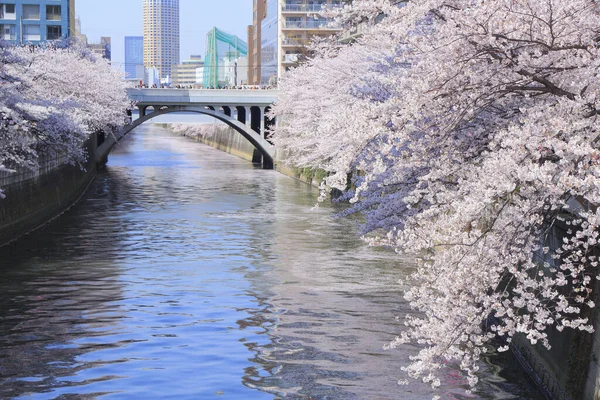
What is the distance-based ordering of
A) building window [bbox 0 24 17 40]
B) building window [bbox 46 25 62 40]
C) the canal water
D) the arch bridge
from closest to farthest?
1. the canal water
2. the arch bridge
3. building window [bbox 0 24 17 40]
4. building window [bbox 46 25 62 40]

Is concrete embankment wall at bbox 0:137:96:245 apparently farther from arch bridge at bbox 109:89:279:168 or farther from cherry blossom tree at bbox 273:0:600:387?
arch bridge at bbox 109:89:279:168

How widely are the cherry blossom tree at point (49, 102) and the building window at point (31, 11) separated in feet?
Result: 61.4

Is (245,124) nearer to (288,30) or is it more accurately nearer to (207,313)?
(288,30)

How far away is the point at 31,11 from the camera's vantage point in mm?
96750

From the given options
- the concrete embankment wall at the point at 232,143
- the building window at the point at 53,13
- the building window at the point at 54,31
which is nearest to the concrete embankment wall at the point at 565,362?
the concrete embankment wall at the point at 232,143

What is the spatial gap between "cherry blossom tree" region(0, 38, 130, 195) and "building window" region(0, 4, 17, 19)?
18993 millimetres

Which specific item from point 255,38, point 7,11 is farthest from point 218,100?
point 255,38

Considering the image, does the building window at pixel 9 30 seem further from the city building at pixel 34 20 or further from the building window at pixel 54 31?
the building window at pixel 54 31

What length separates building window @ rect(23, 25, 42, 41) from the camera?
3804 inches

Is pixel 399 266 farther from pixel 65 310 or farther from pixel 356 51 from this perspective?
pixel 356 51

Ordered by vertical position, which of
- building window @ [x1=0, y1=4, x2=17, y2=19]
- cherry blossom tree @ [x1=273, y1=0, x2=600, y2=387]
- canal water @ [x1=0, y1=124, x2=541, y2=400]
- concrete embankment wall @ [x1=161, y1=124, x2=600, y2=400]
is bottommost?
canal water @ [x1=0, y1=124, x2=541, y2=400]

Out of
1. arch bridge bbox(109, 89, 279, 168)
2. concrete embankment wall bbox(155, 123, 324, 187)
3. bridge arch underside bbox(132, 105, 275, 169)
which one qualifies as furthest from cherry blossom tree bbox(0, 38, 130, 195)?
concrete embankment wall bbox(155, 123, 324, 187)

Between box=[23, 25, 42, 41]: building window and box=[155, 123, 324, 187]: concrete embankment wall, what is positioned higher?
box=[23, 25, 42, 41]: building window

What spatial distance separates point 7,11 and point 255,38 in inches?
2303
